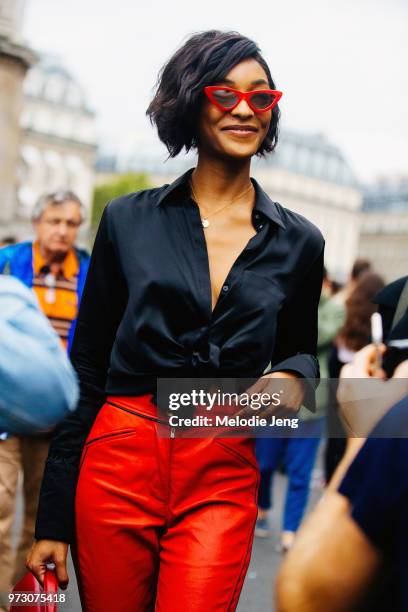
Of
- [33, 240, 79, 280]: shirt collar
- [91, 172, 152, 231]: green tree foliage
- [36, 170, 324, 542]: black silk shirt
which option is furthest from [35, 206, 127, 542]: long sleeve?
[91, 172, 152, 231]: green tree foliage

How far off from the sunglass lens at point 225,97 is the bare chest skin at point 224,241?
0.99 feet

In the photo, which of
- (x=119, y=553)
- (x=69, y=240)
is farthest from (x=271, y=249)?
(x=69, y=240)

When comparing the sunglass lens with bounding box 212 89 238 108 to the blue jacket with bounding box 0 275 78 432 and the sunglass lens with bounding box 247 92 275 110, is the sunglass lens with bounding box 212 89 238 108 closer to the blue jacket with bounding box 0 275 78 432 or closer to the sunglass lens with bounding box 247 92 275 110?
the sunglass lens with bounding box 247 92 275 110

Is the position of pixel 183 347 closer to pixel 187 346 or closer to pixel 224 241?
pixel 187 346

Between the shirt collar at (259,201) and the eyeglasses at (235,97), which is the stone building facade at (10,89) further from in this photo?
the eyeglasses at (235,97)

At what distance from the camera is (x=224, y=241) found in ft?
9.67

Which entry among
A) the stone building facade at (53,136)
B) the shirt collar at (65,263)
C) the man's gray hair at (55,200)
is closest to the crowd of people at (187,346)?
the shirt collar at (65,263)

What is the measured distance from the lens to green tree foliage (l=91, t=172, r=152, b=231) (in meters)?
94.4

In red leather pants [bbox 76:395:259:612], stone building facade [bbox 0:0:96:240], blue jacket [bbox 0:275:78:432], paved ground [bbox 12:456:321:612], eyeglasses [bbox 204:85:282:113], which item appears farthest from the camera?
stone building facade [bbox 0:0:96:240]

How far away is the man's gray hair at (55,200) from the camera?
20.2ft

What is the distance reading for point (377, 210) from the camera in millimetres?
123250

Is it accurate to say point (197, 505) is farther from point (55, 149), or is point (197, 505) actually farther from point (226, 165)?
point (55, 149)

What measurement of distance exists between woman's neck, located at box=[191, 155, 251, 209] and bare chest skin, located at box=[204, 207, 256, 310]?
0.06 metres

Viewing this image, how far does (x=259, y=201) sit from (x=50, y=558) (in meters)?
1.12
